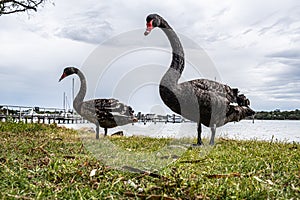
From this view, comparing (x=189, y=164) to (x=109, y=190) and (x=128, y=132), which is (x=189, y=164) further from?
(x=128, y=132)

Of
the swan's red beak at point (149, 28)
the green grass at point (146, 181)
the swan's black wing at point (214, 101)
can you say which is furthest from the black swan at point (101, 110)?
the green grass at point (146, 181)

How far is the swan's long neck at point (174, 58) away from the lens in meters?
6.26

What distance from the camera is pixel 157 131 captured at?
9891mm

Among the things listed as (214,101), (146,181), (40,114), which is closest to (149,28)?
(214,101)

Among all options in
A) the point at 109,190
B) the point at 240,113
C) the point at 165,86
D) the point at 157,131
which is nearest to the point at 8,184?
the point at 109,190

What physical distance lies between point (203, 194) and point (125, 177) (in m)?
0.79

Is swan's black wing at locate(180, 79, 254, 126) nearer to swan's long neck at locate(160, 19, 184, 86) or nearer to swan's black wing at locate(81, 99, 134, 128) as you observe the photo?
swan's long neck at locate(160, 19, 184, 86)

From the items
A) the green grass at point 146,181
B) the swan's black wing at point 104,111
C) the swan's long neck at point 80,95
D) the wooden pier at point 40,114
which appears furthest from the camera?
the wooden pier at point 40,114

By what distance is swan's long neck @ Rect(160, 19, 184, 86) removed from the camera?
20.5 feet

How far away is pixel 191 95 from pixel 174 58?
82 cm

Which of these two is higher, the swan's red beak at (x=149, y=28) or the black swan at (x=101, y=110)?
the swan's red beak at (x=149, y=28)

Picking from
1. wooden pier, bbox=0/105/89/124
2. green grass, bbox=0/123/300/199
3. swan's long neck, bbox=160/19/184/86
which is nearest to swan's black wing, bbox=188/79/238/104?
swan's long neck, bbox=160/19/184/86

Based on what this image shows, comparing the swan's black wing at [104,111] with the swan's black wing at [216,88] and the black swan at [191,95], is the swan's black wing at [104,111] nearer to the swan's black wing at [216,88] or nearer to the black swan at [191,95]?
the black swan at [191,95]

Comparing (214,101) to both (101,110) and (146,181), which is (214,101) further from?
(146,181)
